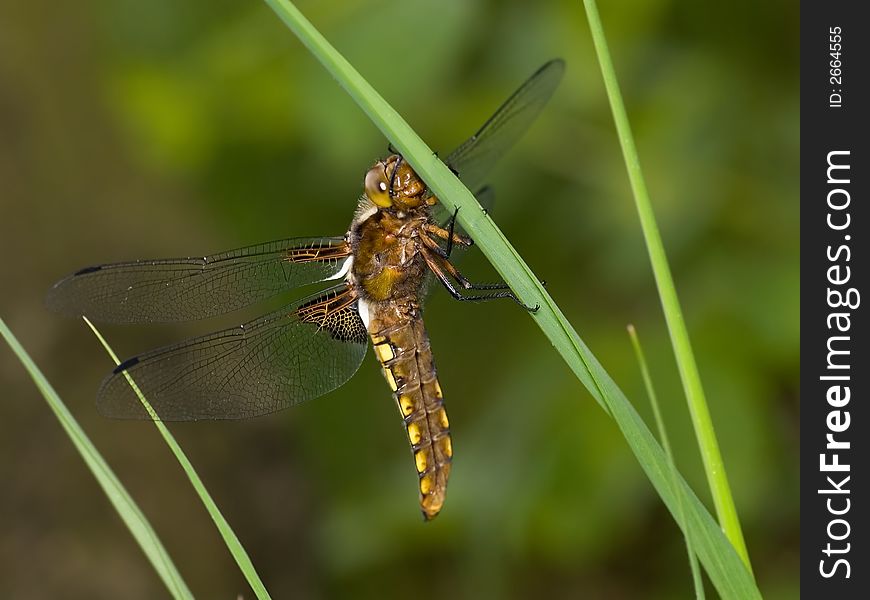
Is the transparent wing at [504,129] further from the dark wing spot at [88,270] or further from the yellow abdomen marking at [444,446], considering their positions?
the dark wing spot at [88,270]

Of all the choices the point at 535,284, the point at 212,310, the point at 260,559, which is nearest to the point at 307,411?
the point at 260,559

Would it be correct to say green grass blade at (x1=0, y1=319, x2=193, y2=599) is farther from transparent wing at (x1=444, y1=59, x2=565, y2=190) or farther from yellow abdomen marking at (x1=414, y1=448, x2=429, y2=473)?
transparent wing at (x1=444, y1=59, x2=565, y2=190)

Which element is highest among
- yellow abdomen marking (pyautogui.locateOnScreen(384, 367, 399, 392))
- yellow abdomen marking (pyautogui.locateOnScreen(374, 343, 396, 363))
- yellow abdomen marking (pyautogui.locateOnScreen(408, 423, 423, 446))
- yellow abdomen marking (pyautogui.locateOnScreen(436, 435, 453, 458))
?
yellow abdomen marking (pyautogui.locateOnScreen(374, 343, 396, 363))

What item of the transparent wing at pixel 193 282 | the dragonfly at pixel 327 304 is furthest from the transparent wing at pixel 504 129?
the transparent wing at pixel 193 282

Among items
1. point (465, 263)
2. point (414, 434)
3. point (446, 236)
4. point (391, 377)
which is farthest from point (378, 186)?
point (465, 263)

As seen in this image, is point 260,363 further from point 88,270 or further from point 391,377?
point 88,270

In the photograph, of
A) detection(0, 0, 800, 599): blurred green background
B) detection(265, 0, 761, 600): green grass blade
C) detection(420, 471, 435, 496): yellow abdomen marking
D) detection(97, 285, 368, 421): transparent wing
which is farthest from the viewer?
detection(0, 0, 800, 599): blurred green background

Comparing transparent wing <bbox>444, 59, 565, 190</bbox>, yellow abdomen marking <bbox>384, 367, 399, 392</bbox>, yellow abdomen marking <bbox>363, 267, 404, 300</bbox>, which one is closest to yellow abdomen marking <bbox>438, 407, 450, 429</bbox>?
yellow abdomen marking <bbox>384, 367, 399, 392</bbox>
